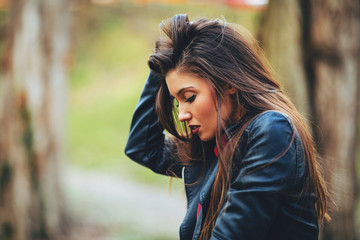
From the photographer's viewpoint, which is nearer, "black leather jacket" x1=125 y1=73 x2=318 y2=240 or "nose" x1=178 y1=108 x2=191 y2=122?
"black leather jacket" x1=125 y1=73 x2=318 y2=240

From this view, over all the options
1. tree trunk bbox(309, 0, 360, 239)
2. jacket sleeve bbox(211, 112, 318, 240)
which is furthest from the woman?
tree trunk bbox(309, 0, 360, 239)

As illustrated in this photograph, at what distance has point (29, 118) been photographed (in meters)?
5.17

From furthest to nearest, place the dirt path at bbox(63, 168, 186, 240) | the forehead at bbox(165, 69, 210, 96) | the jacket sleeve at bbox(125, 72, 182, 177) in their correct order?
1. the dirt path at bbox(63, 168, 186, 240)
2. the jacket sleeve at bbox(125, 72, 182, 177)
3. the forehead at bbox(165, 69, 210, 96)

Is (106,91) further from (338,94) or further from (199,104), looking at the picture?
(199,104)

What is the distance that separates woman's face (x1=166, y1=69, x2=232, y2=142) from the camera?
156 centimetres

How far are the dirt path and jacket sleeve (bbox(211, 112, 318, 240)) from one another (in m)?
4.15

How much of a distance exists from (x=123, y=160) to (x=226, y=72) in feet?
29.4

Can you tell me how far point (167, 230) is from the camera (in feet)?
19.9

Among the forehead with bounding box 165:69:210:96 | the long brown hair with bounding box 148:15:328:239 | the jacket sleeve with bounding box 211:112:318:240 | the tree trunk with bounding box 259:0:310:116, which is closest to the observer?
the jacket sleeve with bounding box 211:112:318:240

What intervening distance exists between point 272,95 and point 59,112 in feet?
15.9

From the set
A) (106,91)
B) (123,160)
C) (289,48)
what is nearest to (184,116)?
(289,48)

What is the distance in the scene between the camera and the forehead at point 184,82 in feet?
5.15

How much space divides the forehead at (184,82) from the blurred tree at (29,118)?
396cm

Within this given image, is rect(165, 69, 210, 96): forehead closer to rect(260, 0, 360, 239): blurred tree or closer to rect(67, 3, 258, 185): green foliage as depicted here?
rect(260, 0, 360, 239): blurred tree
